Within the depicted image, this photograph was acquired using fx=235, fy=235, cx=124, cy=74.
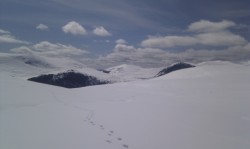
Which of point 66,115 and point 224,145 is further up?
point 66,115

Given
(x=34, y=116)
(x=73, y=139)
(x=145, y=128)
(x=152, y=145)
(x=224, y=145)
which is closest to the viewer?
(x=73, y=139)

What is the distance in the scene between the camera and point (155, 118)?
448 inches

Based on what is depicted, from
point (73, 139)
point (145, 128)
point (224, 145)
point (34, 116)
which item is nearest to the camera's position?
point (73, 139)

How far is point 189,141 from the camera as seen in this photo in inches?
330

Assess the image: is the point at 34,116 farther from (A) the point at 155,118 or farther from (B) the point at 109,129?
(A) the point at 155,118

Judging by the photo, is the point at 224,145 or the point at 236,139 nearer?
the point at 224,145

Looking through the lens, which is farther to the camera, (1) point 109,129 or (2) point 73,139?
(1) point 109,129

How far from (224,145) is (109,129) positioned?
4201 millimetres

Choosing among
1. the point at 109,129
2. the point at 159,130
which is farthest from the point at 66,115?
the point at 159,130

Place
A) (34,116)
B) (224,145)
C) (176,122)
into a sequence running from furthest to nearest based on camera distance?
(176,122) → (34,116) → (224,145)

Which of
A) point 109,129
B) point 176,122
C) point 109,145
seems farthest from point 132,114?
point 109,145

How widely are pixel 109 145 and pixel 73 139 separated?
1109 mm

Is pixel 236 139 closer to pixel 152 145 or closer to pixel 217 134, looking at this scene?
pixel 217 134

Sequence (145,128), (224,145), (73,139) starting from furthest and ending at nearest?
(145,128) → (224,145) → (73,139)
